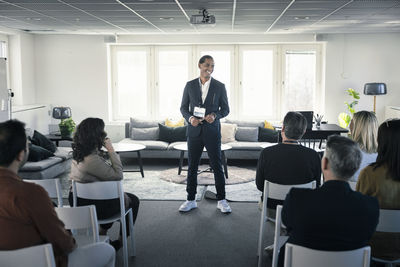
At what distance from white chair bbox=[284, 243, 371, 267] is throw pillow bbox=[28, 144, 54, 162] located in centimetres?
521

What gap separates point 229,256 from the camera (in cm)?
362

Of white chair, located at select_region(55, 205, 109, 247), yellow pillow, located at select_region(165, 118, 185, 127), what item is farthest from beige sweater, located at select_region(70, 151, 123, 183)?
yellow pillow, located at select_region(165, 118, 185, 127)

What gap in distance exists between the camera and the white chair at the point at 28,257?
1.80 meters

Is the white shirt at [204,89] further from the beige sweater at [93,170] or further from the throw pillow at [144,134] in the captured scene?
the throw pillow at [144,134]

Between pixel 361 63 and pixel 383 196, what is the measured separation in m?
7.52

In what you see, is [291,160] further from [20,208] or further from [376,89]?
[376,89]

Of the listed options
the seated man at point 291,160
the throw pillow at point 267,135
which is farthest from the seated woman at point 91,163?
the throw pillow at point 267,135

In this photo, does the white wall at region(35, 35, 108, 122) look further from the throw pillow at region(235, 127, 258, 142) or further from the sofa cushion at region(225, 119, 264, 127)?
Result: the throw pillow at region(235, 127, 258, 142)

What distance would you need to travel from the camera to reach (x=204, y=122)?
15.3 ft

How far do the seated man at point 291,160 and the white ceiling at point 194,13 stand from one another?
2.81m

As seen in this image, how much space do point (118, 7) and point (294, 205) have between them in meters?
4.71

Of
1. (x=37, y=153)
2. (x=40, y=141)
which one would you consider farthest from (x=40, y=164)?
(x=40, y=141)

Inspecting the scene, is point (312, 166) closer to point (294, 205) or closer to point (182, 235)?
point (294, 205)

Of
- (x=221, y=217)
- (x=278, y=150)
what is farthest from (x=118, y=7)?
(x=278, y=150)
